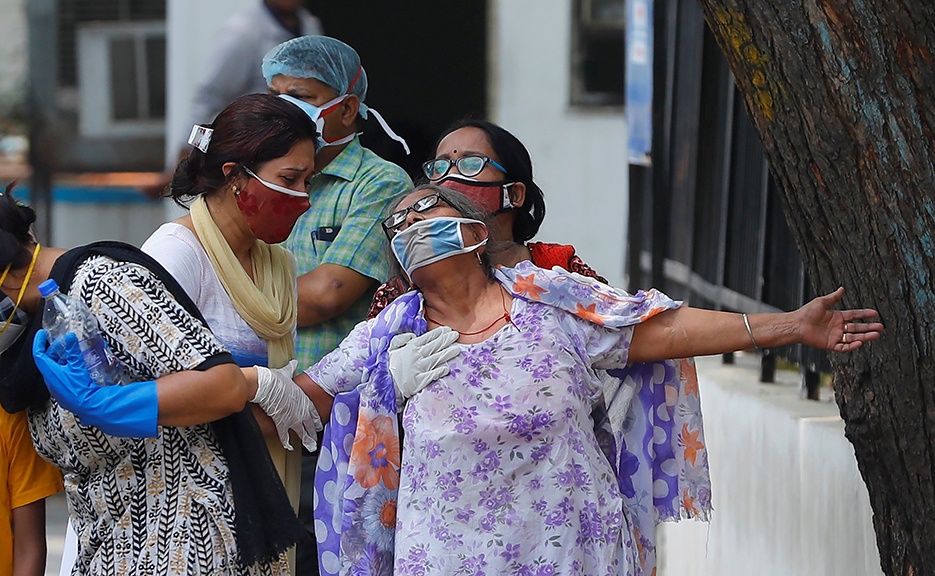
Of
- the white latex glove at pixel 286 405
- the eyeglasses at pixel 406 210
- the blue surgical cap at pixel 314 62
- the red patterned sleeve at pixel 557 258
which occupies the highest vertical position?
the blue surgical cap at pixel 314 62

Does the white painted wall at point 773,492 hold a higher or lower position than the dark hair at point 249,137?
lower

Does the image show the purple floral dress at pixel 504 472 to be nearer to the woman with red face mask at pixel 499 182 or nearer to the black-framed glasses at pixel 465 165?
the woman with red face mask at pixel 499 182

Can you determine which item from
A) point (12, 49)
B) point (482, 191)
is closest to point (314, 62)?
point (482, 191)

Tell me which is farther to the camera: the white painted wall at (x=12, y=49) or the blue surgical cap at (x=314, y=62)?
the white painted wall at (x=12, y=49)

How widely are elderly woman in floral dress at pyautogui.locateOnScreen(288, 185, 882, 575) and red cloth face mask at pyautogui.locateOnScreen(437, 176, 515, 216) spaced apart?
412 mm

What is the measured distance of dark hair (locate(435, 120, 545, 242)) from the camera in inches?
143

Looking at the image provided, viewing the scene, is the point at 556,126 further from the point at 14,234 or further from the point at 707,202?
the point at 14,234

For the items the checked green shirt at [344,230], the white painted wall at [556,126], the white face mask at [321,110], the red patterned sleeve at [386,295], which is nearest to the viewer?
the red patterned sleeve at [386,295]

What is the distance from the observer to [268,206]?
122 inches

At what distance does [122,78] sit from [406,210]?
20.3ft

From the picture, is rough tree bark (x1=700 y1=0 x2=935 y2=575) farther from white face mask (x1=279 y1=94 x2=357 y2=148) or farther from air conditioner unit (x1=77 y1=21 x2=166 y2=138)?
air conditioner unit (x1=77 y1=21 x2=166 y2=138)

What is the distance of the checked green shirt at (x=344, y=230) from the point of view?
3.70 metres

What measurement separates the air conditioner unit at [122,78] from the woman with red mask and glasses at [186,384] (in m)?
5.77

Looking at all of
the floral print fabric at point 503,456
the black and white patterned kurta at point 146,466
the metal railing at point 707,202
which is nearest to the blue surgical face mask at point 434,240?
the floral print fabric at point 503,456
